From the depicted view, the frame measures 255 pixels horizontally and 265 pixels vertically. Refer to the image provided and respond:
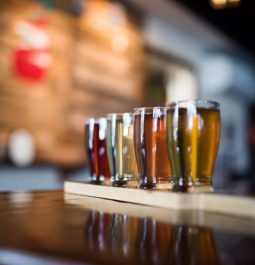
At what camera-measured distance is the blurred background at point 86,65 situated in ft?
9.69

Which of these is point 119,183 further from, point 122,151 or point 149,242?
point 149,242

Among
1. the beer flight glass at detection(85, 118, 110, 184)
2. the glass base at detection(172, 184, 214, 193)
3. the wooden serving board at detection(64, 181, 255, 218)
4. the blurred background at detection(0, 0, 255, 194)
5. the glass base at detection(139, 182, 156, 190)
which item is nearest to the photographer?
the wooden serving board at detection(64, 181, 255, 218)

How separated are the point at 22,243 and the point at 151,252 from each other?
0.15 m

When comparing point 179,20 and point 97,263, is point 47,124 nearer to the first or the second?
point 179,20

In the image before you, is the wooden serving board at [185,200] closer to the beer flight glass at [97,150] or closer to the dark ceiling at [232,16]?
the beer flight glass at [97,150]

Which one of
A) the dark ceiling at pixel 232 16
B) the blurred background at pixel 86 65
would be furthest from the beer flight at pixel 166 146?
the dark ceiling at pixel 232 16

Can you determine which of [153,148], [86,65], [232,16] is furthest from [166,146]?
[232,16]

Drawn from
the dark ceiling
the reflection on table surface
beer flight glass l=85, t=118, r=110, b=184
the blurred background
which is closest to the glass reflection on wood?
the reflection on table surface

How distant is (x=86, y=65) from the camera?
3.67m

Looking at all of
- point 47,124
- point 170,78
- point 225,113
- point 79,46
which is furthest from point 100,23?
point 225,113

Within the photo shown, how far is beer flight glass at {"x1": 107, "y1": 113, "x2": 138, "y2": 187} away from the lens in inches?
44.3

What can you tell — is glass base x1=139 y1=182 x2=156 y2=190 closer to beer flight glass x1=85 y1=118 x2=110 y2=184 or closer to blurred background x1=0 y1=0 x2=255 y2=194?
beer flight glass x1=85 y1=118 x2=110 y2=184

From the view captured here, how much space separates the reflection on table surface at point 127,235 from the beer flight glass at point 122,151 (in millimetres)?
276

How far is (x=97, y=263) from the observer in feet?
1.35
